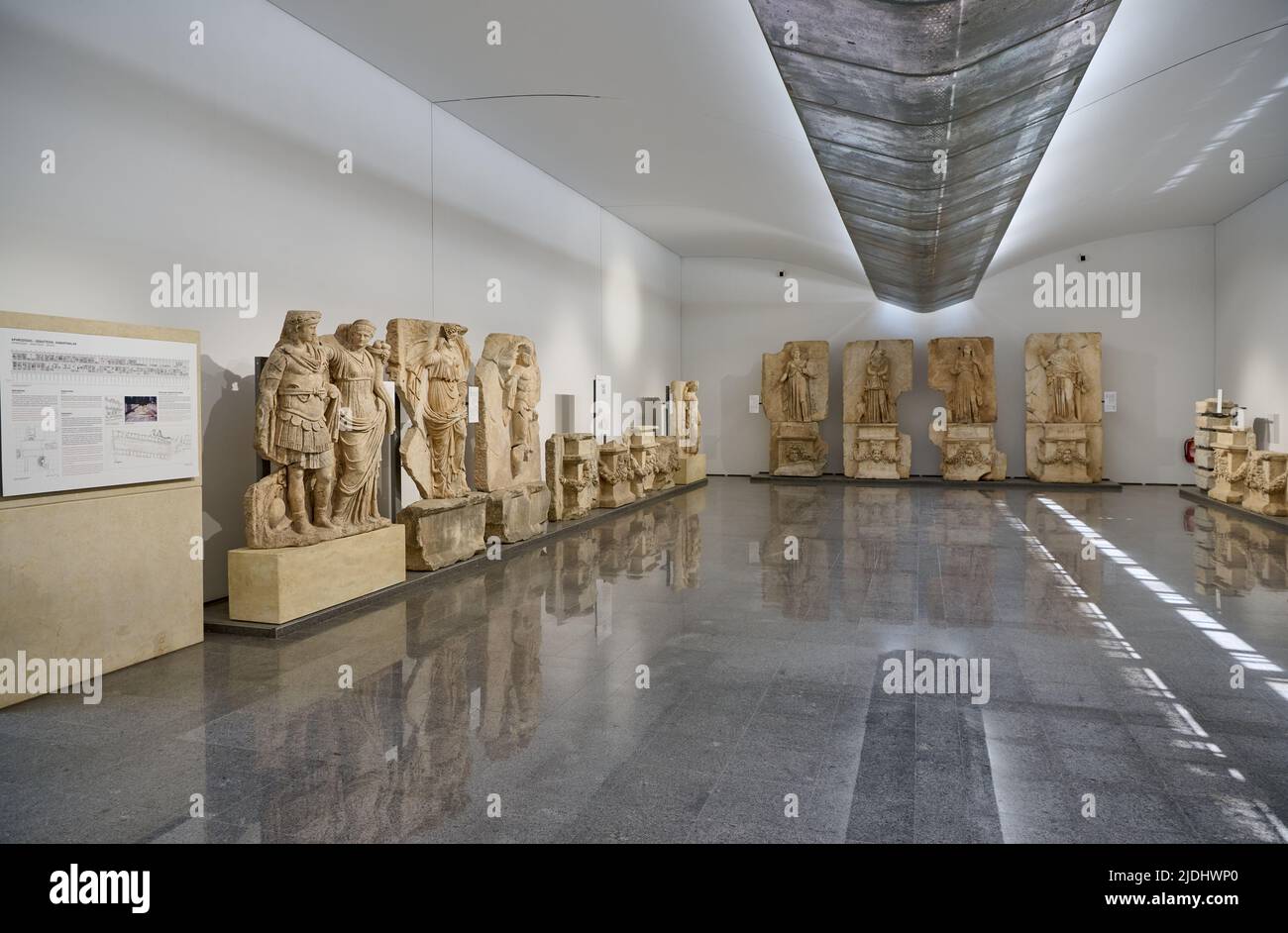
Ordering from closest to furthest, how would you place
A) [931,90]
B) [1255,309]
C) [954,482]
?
[931,90]
[1255,309]
[954,482]

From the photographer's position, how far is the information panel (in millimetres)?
Result: 4402

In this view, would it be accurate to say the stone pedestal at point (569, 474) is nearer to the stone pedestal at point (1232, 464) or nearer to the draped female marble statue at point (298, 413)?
the draped female marble statue at point (298, 413)

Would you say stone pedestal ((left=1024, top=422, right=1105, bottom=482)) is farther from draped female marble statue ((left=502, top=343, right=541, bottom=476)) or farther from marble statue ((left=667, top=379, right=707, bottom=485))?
draped female marble statue ((left=502, top=343, right=541, bottom=476))

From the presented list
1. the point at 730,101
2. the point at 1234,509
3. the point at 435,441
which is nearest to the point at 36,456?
the point at 435,441

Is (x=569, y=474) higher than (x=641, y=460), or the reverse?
(x=641, y=460)

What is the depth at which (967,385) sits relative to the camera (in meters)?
16.2

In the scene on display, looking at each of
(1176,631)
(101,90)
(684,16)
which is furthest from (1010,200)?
(101,90)

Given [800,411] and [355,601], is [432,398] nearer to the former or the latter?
[355,601]

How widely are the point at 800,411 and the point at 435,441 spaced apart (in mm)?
10355

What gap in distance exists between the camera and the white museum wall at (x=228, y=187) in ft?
Answer: 17.2

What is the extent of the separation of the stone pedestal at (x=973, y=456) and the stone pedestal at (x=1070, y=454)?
0.75m

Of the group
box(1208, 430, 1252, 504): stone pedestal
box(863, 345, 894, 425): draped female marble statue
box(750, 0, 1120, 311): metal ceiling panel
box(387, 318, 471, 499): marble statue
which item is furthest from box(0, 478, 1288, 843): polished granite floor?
box(863, 345, 894, 425): draped female marble statue

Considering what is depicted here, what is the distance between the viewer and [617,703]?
430 centimetres
